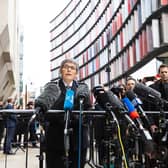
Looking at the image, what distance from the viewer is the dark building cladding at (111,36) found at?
1323 centimetres

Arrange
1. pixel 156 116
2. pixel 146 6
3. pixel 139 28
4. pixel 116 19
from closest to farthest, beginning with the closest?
pixel 156 116 < pixel 146 6 < pixel 139 28 < pixel 116 19

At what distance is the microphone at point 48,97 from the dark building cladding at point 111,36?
960 centimetres

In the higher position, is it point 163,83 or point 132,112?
point 163,83

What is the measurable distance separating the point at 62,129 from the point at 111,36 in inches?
804

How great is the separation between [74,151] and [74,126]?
0.23 m

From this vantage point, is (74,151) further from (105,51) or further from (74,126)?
(105,51)

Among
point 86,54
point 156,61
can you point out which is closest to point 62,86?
point 156,61

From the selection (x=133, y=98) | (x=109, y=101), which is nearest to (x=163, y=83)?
(x=133, y=98)

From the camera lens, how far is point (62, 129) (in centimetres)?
334

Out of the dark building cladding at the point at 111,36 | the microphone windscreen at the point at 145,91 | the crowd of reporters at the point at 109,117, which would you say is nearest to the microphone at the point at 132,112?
the crowd of reporters at the point at 109,117

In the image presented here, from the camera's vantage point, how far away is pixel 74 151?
3.31 metres

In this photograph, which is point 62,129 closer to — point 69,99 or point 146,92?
point 69,99

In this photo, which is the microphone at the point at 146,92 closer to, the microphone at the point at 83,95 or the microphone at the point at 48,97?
the microphone at the point at 83,95

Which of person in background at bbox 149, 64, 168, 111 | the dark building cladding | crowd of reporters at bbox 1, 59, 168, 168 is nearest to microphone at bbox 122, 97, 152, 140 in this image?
crowd of reporters at bbox 1, 59, 168, 168
